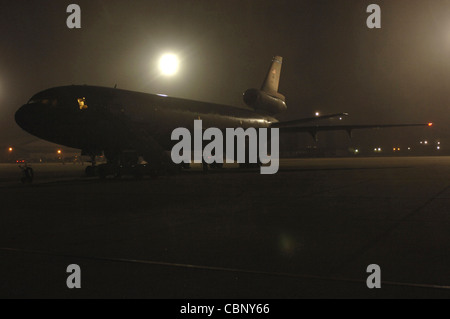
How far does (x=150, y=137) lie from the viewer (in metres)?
27.3

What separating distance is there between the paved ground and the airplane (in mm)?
9571

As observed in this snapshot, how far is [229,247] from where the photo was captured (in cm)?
736

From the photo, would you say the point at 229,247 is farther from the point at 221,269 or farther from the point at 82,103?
the point at 82,103

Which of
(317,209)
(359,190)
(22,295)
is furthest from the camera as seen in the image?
(359,190)

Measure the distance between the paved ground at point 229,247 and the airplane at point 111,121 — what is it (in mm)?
9571

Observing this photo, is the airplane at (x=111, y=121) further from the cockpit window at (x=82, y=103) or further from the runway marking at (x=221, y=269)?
the runway marking at (x=221, y=269)

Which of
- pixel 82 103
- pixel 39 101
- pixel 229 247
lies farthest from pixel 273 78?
pixel 229 247

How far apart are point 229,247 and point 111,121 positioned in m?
18.2

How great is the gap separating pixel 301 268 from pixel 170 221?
4.78 m

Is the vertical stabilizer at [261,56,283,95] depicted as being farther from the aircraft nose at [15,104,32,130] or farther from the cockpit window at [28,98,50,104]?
the aircraft nose at [15,104,32,130]

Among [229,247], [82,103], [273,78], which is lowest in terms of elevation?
[229,247]

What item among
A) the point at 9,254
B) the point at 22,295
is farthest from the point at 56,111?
the point at 22,295

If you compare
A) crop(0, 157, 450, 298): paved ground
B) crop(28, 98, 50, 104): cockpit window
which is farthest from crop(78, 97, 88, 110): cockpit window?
crop(0, 157, 450, 298): paved ground
